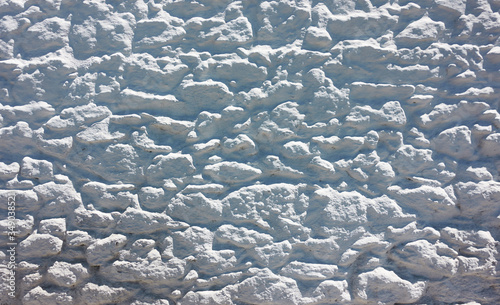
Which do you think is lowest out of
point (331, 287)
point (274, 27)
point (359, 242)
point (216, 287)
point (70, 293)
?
point (70, 293)

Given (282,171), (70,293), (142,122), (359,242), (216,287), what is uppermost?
(142,122)

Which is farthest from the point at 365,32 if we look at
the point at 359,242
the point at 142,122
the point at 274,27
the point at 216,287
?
the point at 216,287

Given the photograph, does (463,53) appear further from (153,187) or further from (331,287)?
(153,187)

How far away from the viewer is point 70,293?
1697 mm

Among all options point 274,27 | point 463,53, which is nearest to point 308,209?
point 274,27

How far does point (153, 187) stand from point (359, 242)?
1.16 metres

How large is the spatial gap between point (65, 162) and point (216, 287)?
108 centimetres

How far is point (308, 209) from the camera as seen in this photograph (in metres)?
1.69

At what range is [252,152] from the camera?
1688 millimetres

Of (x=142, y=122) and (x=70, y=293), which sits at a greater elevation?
(x=142, y=122)

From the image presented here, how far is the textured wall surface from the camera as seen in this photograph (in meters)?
1.67

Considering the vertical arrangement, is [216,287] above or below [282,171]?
below

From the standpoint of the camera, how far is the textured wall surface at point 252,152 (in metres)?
1.67

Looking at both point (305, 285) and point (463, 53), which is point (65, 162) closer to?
point (305, 285)
